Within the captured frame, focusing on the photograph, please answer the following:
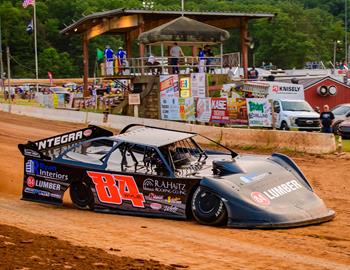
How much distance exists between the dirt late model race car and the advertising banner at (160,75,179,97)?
1718 cm

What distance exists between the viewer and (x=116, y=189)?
1086 cm

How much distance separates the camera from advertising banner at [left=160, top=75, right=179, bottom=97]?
29.8 metres

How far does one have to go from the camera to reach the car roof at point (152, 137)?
10992 mm

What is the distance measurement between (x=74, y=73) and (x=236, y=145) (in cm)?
9790

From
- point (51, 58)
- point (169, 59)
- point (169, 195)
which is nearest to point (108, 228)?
point (169, 195)

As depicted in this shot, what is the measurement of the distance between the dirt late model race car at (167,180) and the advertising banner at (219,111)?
1199cm

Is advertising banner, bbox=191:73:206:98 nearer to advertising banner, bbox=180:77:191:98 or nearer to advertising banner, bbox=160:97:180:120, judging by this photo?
advertising banner, bbox=180:77:191:98

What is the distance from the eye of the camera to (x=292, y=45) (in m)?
110

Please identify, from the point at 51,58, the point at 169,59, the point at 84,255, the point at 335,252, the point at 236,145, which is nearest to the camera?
the point at 84,255

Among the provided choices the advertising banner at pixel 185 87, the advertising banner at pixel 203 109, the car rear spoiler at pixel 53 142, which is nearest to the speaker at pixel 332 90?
the advertising banner at pixel 185 87

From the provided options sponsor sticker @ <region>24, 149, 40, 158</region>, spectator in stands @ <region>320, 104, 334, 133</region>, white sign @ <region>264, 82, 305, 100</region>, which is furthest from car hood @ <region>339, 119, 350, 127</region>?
sponsor sticker @ <region>24, 149, 40, 158</region>

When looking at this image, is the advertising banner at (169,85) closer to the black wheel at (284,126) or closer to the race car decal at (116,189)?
the black wheel at (284,126)

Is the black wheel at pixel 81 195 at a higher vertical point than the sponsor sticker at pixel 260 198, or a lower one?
lower

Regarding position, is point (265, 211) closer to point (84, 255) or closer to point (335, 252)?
point (335, 252)
